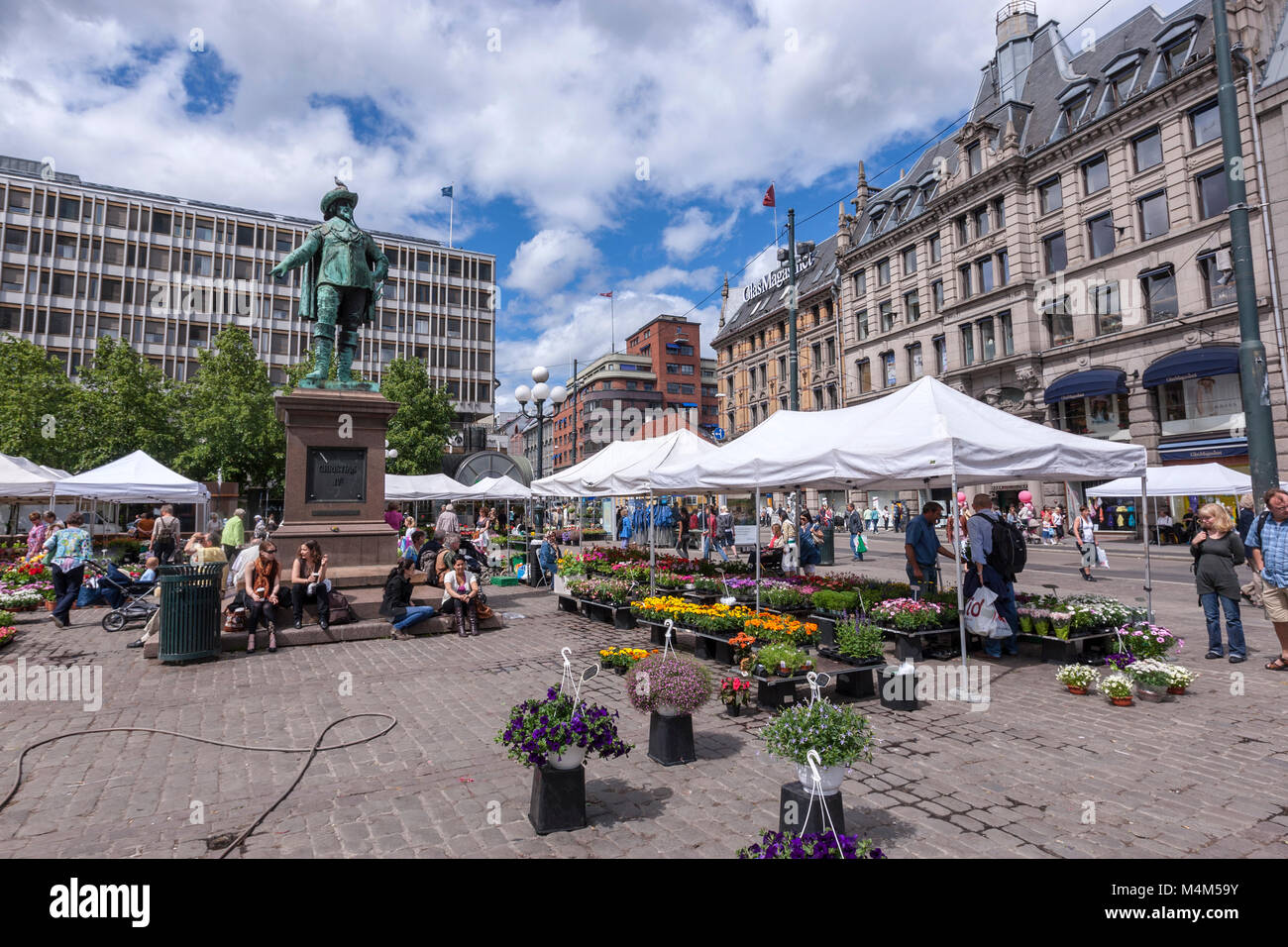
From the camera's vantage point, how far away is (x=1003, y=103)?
3975 cm

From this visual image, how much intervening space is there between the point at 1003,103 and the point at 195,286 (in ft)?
210

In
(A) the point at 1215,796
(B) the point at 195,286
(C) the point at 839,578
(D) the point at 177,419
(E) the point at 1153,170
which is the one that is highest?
(B) the point at 195,286

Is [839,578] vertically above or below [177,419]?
below

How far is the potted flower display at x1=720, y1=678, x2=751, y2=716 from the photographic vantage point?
6543 millimetres

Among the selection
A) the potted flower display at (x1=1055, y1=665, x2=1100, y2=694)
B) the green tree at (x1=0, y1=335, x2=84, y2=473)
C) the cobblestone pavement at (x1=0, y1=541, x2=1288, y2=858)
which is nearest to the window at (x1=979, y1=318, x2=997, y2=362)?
the cobblestone pavement at (x1=0, y1=541, x2=1288, y2=858)

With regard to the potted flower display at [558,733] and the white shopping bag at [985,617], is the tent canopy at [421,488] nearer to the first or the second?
the white shopping bag at [985,617]

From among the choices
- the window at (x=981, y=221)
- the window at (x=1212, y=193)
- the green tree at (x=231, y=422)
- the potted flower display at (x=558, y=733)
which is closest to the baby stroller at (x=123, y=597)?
the potted flower display at (x=558, y=733)

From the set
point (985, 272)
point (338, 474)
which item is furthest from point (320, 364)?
point (985, 272)

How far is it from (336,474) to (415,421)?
37.3 metres

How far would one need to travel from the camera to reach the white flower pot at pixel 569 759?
414 cm

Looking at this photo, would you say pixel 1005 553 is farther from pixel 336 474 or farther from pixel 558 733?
pixel 336 474

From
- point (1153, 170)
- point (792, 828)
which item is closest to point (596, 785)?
point (792, 828)

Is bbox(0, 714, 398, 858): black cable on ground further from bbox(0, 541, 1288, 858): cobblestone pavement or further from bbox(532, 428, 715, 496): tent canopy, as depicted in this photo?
bbox(532, 428, 715, 496): tent canopy
